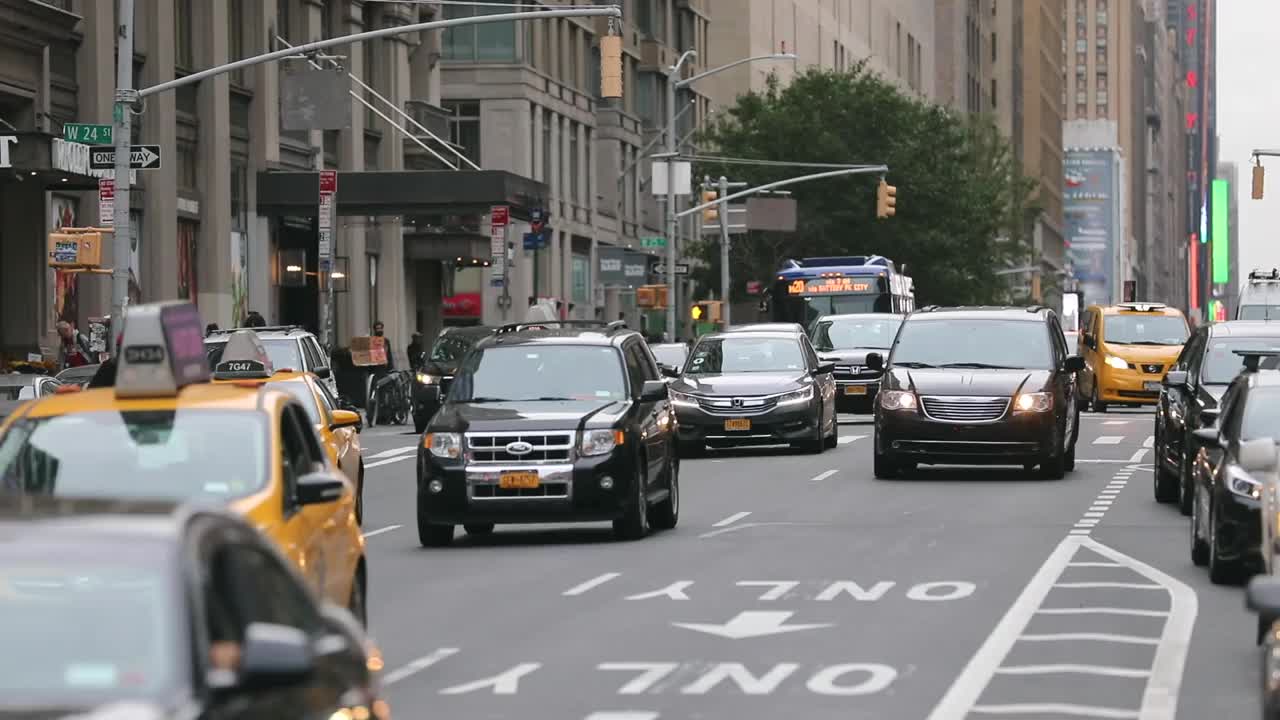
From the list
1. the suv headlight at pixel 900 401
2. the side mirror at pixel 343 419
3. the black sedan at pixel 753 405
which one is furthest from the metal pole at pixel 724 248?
the side mirror at pixel 343 419

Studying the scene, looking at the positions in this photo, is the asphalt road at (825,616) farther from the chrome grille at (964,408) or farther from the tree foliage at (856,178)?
the tree foliage at (856,178)

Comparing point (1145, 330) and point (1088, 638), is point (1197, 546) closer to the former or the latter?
point (1088, 638)

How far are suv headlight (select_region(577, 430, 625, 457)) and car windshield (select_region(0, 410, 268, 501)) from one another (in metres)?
9.03

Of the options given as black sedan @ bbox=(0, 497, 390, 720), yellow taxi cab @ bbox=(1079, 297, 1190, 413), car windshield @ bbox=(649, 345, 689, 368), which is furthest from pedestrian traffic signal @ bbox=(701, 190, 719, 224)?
black sedan @ bbox=(0, 497, 390, 720)

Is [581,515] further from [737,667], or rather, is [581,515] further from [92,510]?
[92,510]

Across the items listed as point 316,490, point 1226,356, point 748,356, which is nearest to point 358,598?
point 316,490

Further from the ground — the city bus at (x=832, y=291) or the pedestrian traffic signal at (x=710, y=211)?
the pedestrian traffic signal at (x=710, y=211)

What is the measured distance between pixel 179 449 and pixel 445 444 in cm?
919

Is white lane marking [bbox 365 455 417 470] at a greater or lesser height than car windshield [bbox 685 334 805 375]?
lesser

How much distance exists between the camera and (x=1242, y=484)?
1538 centimetres

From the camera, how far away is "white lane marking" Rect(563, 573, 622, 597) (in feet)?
54.1

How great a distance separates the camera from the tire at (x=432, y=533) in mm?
20141

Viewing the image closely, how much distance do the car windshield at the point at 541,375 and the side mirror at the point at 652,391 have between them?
18 cm

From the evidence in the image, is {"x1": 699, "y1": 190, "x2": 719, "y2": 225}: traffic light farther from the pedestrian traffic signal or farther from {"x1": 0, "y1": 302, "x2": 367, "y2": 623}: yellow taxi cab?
{"x1": 0, "y1": 302, "x2": 367, "y2": 623}: yellow taxi cab
